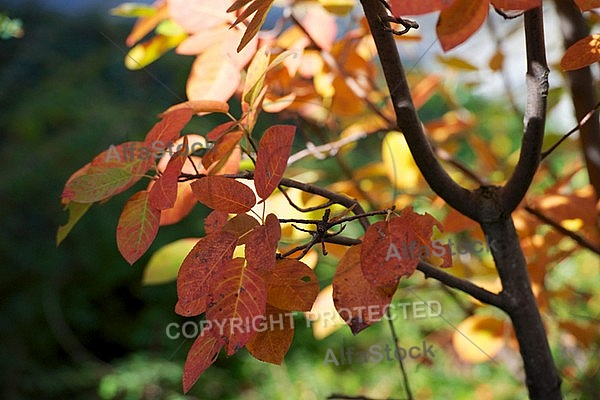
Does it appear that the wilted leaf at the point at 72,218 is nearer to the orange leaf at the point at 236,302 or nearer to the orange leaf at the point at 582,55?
the orange leaf at the point at 236,302

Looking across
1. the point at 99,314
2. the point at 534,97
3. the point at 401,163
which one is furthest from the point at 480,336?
the point at 99,314

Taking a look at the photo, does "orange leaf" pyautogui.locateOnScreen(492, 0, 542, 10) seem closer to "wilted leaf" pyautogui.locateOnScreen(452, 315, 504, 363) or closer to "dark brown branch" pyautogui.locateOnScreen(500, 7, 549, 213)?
"dark brown branch" pyautogui.locateOnScreen(500, 7, 549, 213)

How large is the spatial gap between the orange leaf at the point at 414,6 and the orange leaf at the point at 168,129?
15 centimetres

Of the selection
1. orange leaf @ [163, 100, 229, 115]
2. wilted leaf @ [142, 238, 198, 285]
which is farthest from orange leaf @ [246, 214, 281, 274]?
wilted leaf @ [142, 238, 198, 285]

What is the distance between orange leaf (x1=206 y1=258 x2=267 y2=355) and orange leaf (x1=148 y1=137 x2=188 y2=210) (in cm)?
5

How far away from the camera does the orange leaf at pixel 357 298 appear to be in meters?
0.33

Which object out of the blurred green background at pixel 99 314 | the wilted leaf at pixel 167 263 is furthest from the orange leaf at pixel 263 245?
the blurred green background at pixel 99 314

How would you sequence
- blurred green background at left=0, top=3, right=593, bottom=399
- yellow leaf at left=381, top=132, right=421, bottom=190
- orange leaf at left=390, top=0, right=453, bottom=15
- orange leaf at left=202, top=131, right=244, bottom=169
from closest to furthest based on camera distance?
orange leaf at left=390, top=0, right=453, bottom=15 < orange leaf at left=202, top=131, right=244, bottom=169 < yellow leaf at left=381, top=132, right=421, bottom=190 < blurred green background at left=0, top=3, right=593, bottom=399

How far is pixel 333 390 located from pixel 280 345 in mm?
910

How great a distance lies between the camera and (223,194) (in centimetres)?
36

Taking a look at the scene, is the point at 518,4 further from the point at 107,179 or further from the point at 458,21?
the point at 107,179

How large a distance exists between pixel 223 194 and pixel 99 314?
3.98 ft

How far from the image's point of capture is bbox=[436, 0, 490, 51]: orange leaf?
1.25 feet

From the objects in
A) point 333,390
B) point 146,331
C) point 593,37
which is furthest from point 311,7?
point 146,331
